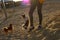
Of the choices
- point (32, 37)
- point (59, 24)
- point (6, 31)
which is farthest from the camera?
point (59, 24)

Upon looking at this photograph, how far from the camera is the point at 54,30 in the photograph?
27.0 feet

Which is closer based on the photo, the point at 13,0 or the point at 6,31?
the point at 6,31

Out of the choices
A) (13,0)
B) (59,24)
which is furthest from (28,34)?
(13,0)

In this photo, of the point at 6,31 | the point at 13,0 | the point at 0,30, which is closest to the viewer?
the point at 6,31

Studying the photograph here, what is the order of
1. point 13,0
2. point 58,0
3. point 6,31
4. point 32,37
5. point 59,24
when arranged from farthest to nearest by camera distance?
point 58,0
point 13,0
point 59,24
point 6,31
point 32,37

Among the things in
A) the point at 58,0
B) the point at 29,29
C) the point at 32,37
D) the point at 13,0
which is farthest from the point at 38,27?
the point at 58,0

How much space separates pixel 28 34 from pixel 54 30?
108 cm

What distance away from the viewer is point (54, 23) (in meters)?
9.34

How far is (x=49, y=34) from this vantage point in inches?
301

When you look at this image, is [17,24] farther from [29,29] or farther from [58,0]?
[58,0]

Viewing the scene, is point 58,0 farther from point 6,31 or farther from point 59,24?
point 6,31

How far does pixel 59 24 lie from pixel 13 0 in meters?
6.38

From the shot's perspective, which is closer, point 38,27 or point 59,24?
point 38,27

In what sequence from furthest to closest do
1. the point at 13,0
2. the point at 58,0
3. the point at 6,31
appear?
the point at 58,0, the point at 13,0, the point at 6,31
